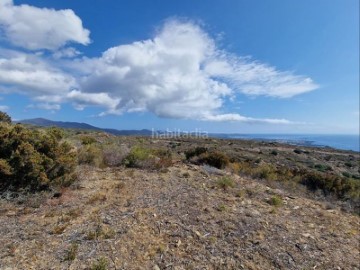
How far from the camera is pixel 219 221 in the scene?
6305 millimetres

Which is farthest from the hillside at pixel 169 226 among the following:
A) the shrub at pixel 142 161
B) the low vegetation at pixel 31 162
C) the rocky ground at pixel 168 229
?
the shrub at pixel 142 161

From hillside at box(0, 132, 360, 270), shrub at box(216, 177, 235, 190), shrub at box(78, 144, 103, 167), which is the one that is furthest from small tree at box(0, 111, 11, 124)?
shrub at box(216, 177, 235, 190)

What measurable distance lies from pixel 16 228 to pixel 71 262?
1594 mm

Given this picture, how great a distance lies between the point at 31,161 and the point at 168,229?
11.8 feet

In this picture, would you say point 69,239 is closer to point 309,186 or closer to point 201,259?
point 201,259

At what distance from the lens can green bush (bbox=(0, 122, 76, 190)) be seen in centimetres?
693

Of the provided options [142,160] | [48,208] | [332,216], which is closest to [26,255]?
[48,208]

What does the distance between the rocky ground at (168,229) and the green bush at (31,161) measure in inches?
18.9

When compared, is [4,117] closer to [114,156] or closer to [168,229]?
[114,156]

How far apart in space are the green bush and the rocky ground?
480 millimetres

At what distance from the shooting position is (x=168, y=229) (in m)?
5.77

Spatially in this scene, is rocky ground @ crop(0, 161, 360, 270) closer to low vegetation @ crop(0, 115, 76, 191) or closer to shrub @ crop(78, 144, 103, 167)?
low vegetation @ crop(0, 115, 76, 191)

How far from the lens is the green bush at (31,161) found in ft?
22.7

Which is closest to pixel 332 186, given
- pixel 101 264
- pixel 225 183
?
pixel 225 183
